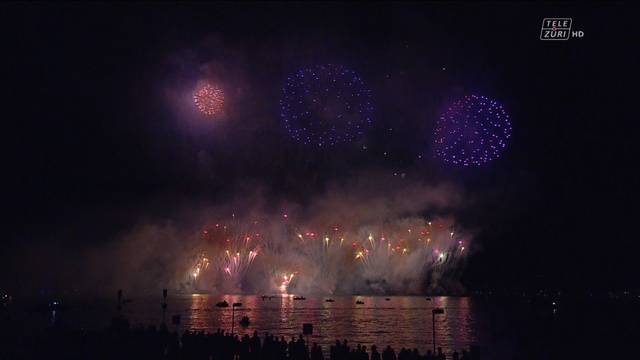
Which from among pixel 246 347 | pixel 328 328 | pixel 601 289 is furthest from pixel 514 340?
pixel 601 289

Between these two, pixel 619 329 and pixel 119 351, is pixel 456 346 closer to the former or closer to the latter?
pixel 119 351

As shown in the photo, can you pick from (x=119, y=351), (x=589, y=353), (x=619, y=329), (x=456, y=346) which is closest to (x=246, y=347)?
(x=119, y=351)

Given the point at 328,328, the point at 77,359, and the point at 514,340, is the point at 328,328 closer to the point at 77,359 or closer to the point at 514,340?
the point at 514,340

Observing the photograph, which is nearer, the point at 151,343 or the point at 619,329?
the point at 151,343

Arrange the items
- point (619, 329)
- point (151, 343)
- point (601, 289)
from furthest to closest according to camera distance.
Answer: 1. point (601, 289)
2. point (619, 329)
3. point (151, 343)

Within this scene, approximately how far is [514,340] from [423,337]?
20.7 ft

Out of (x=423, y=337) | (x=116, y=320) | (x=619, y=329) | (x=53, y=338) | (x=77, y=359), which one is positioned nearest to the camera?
(x=77, y=359)

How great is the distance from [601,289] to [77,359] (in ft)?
607

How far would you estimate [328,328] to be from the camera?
45.5 metres

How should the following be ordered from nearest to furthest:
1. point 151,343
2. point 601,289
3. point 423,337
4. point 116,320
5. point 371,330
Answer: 1. point 151,343
2. point 116,320
3. point 423,337
4. point 371,330
5. point 601,289

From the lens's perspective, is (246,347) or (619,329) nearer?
(246,347)

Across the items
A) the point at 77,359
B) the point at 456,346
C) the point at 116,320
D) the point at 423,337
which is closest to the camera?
the point at 77,359

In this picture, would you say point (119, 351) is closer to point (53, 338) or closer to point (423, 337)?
point (53, 338)

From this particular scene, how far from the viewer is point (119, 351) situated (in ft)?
71.0
